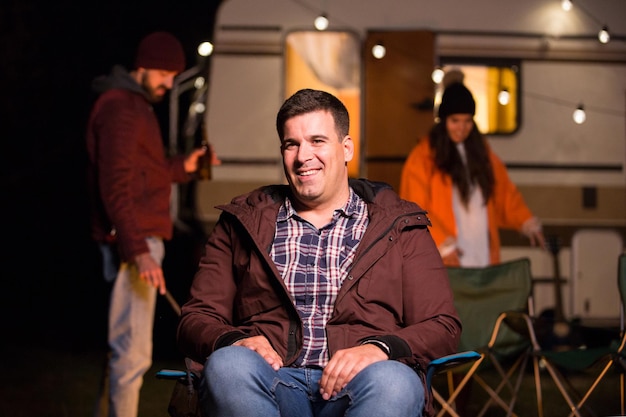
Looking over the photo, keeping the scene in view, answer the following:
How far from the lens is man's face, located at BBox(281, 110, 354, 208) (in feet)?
9.09

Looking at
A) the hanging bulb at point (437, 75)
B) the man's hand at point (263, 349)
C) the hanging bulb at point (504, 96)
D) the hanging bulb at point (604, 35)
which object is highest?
the hanging bulb at point (604, 35)

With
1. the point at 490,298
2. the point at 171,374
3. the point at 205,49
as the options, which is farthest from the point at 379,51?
the point at 171,374

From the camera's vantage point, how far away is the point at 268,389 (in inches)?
96.1

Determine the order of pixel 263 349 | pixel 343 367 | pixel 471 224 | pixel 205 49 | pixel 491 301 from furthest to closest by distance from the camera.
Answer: pixel 205 49 → pixel 471 224 → pixel 491 301 → pixel 263 349 → pixel 343 367

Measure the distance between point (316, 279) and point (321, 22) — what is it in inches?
128

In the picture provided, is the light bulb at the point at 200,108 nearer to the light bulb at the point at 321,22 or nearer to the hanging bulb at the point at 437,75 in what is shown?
the light bulb at the point at 321,22

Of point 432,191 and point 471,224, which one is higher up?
point 432,191

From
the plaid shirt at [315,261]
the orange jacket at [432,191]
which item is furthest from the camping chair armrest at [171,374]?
the orange jacket at [432,191]

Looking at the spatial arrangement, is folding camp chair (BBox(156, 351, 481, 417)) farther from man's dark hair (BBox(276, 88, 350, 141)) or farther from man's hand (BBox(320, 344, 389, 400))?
man's dark hair (BBox(276, 88, 350, 141))

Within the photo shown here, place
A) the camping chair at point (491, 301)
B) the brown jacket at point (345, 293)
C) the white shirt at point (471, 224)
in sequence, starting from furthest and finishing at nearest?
the white shirt at point (471, 224), the camping chair at point (491, 301), the brown jacket at point (345, 293)

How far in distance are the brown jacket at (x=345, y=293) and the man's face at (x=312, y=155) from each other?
0.15m

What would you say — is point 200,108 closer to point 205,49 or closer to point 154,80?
point 205,49

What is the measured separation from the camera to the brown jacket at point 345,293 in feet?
8.75

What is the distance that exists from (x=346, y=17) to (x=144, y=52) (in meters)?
2.02
